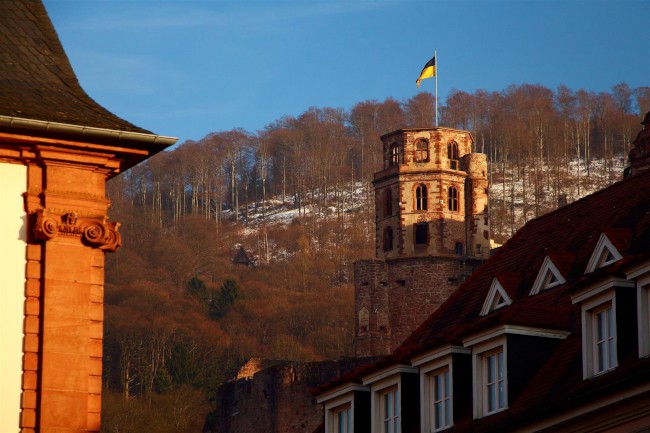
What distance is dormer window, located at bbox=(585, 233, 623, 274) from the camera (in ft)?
67.6

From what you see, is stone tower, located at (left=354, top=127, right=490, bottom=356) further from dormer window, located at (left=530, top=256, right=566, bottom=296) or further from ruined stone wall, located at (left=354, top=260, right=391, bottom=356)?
dormer window, located at (left=530, top=256, right=566, bottom=296)

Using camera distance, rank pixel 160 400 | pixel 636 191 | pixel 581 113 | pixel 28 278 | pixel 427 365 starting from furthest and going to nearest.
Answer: pixel 581 113, pixel 160 400, pixel 636 191, pixel 427 365, pixel 28 278

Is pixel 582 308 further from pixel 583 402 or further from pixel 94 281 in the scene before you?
pixel 94 281

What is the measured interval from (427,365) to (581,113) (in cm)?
12923

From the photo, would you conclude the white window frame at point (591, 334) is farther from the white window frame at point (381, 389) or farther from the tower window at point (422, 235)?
the tower window at point (422, 235)

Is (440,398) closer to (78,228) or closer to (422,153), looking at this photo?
(78,228)

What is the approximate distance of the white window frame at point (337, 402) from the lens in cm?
2278

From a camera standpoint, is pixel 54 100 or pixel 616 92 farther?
pixel 616 92

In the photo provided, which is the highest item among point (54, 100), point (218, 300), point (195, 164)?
point (195, 164)

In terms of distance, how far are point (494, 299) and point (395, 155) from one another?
50.9 meters

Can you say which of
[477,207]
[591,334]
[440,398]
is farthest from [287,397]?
[591,334]

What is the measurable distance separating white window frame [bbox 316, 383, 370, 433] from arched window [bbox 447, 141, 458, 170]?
5010 cm

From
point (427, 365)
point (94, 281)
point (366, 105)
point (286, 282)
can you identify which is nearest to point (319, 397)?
point (427, 365)

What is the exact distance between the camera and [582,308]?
1845 cm
